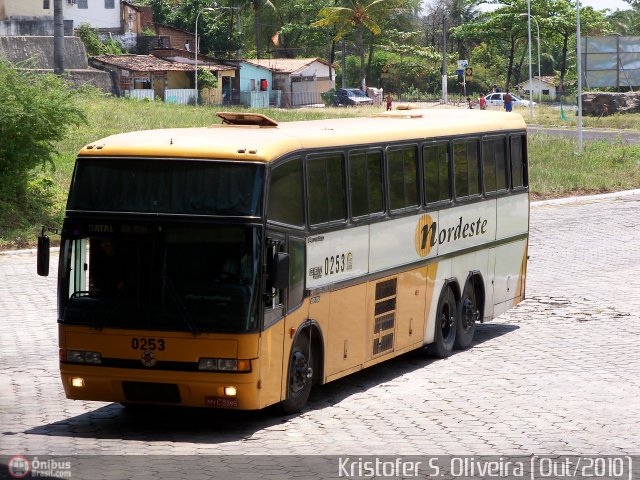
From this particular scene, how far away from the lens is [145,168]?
449 inches

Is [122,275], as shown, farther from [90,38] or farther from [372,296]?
[90,38]

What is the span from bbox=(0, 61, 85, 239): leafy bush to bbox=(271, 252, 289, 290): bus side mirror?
53.2ft

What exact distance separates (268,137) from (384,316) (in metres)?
3.10

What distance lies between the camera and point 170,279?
438 inches

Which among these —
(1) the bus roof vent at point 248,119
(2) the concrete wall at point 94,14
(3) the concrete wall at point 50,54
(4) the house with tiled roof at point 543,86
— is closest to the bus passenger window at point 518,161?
(1) the bus roof vent at point 248,119

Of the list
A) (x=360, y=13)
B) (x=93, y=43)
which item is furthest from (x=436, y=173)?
(x=360, y=13)

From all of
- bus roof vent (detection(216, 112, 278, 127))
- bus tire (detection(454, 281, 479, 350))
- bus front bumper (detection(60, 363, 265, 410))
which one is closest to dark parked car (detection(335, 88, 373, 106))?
bus tire (detection(454, 281, 479, 350))

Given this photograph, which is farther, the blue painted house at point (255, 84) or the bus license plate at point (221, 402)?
the blue painted house at point (255, 84)

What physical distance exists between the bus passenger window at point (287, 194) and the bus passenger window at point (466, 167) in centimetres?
447

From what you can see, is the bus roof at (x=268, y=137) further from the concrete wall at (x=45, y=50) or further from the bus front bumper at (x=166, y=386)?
the concrete wall at (x=45, y=50)

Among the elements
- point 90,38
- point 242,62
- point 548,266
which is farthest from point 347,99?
point 548,266

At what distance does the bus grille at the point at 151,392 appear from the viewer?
439 inches

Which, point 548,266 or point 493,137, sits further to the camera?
point 548,266

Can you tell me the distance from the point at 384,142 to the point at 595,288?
8353 millimetres
